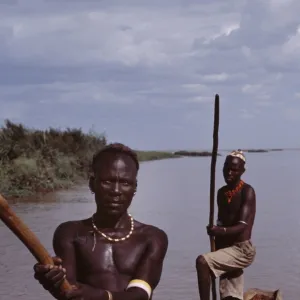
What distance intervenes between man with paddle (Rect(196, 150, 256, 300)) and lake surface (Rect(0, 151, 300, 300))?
3332 millimetres

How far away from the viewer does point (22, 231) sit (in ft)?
10.2

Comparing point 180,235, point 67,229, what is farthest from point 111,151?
point 180,235

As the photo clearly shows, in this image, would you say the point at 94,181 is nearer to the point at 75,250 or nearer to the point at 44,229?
the point at 75,250

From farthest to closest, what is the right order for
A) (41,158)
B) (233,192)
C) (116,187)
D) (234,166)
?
(41,158) < (233,192) < (234,166) < (116,187)

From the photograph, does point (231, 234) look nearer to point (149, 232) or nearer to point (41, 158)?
point (149, 232)

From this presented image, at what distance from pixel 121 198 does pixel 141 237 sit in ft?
0.86

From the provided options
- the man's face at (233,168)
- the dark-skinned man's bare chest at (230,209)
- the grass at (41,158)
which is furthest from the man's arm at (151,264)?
the grass at (41,158)

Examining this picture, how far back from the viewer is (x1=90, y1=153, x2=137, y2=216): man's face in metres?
4.02

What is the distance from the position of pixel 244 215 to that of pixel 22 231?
4.73 metres

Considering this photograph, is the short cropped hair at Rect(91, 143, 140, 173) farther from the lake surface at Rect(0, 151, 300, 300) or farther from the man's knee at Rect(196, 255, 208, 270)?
the lake surface at Rect(0, 151, 300, 300)

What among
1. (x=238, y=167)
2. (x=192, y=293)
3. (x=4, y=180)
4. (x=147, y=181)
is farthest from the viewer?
(x=147, y=181)

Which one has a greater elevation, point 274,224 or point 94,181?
point 94,181

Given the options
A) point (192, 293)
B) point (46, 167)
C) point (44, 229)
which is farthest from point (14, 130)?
point (192, 293)

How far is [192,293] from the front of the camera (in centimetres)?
1184
